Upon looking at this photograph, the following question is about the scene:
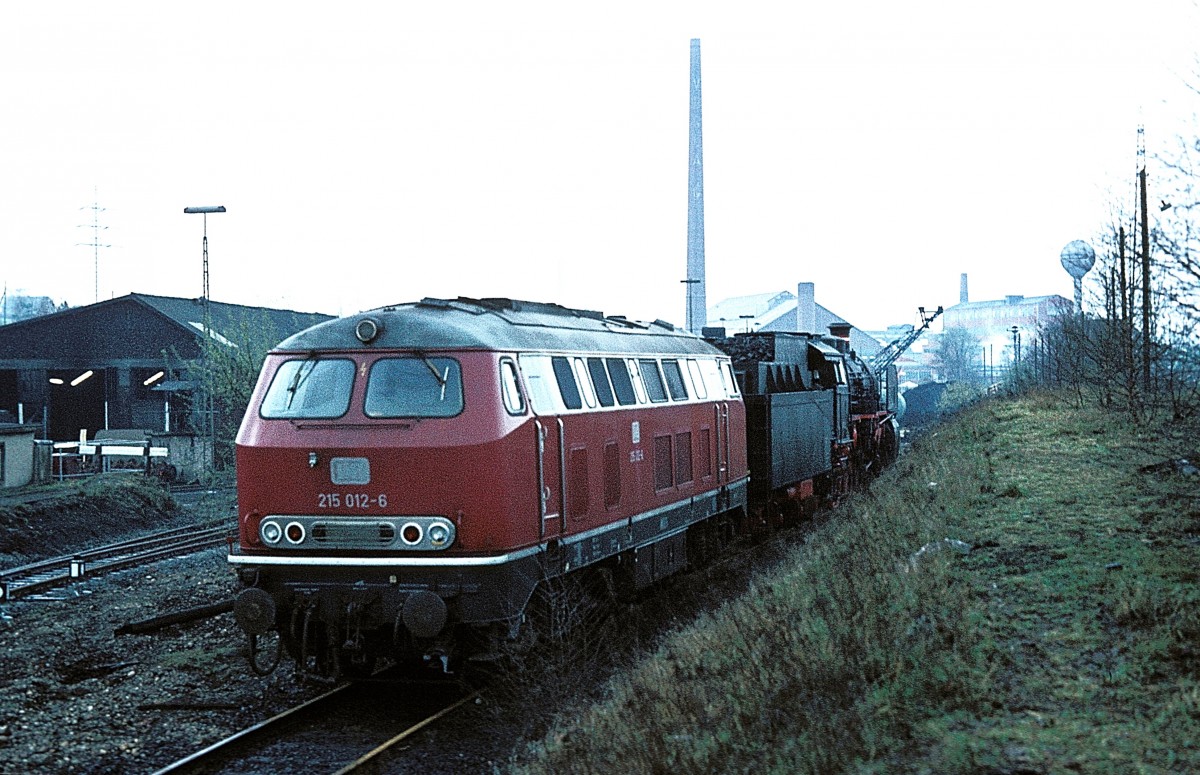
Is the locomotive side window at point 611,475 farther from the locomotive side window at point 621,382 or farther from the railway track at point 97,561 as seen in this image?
the railway track at point 97,561

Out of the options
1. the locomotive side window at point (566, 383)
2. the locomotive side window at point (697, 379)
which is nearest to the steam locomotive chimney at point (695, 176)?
the locomotive side window at point (697, 379)

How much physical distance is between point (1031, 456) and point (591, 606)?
12.6 meters

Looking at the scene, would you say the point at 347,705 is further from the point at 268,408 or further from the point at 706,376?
the point at 706,376

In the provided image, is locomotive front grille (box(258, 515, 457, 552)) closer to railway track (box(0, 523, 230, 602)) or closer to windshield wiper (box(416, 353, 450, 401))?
windshield wiper (box(416, 353, 450, 401))

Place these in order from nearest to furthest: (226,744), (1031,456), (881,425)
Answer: (226,744), (1031,456), (881,425)

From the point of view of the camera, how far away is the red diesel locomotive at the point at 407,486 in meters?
9.23

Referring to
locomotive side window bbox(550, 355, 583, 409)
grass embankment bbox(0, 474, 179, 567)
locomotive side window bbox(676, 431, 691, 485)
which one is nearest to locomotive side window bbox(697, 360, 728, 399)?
locomotive side window bbox(676, 431, 691, 485)

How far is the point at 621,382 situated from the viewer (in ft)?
40.6

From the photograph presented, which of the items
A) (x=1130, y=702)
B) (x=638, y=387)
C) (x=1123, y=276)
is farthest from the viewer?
(x=1123, y=276)

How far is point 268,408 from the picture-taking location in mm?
9969

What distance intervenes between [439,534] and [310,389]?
1.87 m

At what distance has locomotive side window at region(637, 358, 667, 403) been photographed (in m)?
13.2

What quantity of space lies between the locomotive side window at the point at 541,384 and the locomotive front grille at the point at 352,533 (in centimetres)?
176

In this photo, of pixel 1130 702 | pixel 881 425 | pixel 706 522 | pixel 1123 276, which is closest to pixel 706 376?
pixel 706 522
